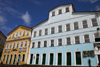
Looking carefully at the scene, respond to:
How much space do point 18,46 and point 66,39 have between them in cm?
1693

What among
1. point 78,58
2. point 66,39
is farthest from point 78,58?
point 66,39

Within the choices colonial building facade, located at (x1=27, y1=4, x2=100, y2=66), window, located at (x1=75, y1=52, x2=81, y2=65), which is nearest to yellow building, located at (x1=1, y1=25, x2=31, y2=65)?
colonial building facade, located at (x1=27, y1=4, x2=100, y2=66)

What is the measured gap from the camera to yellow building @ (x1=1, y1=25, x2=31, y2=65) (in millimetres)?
27347

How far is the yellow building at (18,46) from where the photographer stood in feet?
89.7

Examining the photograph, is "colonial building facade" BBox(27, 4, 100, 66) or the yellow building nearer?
"colonial building facade" BBox(27, 4, 100, 66)

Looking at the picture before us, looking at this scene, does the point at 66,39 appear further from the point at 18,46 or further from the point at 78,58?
the point at 18,46

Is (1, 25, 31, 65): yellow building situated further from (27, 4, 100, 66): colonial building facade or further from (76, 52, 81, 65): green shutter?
(76, 52, 81, 65): green shutter

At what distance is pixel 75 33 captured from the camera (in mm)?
20438

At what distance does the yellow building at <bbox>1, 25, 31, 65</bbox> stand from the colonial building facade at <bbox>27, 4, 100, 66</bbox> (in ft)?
6.82

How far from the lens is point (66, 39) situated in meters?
21.4

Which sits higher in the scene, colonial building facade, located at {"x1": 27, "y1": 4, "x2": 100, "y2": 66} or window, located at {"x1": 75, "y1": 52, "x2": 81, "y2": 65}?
colonial building facade, located at {"x1": 27, "y1": 4, "x2": 100, "y2": 66}

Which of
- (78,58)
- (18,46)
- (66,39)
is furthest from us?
(18,46)

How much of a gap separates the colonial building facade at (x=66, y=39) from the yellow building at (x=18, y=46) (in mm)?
2079

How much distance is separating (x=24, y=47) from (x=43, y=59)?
833cm
